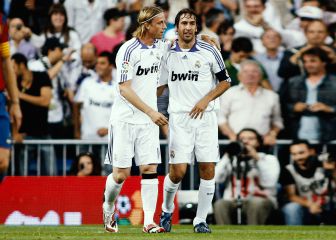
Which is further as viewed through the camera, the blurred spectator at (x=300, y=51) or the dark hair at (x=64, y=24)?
the dark hair at (x=64, y=24)

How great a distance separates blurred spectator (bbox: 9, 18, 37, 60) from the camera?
17.9m

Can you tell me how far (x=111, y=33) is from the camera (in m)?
18.1

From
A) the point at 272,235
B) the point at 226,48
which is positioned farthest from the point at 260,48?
the point at 272,235

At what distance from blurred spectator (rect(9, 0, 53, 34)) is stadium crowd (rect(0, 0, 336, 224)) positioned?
0.02 metres

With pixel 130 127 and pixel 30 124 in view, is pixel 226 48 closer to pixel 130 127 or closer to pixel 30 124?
pixel 30 124

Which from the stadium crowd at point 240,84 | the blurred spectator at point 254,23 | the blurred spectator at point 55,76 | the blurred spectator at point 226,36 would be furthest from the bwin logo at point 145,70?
the blurred spectator at point 254,23

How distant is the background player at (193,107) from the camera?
12.1 metres

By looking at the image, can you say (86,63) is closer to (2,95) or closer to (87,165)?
(87,165)

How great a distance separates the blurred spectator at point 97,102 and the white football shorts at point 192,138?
4574 mm

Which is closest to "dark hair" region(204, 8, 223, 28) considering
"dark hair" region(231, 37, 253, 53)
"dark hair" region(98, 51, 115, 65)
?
"dark hair" region(231, 37, 253, 53)

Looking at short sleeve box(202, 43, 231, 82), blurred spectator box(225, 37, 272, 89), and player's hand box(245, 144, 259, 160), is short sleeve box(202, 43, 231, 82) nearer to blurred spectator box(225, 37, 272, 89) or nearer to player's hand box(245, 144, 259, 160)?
player's hand box(245, 144, 259, 160)

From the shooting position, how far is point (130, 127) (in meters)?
11.9

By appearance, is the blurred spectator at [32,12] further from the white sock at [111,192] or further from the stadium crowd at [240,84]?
the white sock at [111,192]

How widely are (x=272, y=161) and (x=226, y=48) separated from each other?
104 inches
